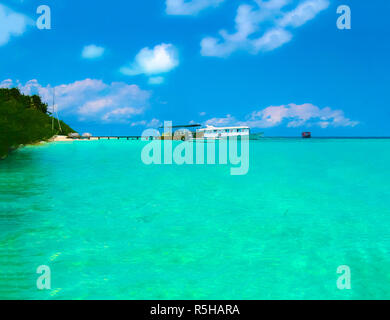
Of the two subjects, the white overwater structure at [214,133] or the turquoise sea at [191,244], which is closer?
the turquoise sea at [191,244]

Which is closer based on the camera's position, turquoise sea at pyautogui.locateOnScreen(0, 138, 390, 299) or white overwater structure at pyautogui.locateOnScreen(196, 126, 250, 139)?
turquoise sea at pyautogui.locateOnScreen(0, 138, 390, 299)

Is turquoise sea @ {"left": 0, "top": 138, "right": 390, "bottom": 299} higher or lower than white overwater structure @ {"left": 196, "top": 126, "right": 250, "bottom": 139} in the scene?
lower

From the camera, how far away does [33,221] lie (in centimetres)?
1034

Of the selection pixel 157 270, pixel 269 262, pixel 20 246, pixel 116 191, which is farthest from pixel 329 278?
pixel 116 191

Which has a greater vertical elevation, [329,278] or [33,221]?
[33,221]

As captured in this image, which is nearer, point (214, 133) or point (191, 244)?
point (191, 244)

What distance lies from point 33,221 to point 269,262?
8.01 m

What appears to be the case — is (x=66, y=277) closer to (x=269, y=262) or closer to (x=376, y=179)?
(x=269, y=262)

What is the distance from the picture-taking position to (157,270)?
6.80 m
